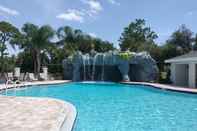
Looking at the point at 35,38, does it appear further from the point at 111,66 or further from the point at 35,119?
the point at 35,119

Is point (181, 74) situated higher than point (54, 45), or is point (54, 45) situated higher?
point (54, 45)

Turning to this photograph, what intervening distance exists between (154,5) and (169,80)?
24.6 ft

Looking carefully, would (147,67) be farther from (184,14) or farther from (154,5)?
(154,5)

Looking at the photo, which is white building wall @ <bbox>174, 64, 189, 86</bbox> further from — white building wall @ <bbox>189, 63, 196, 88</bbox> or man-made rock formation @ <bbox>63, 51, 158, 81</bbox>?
man-made rock formation @ <bbox>63, 51, 158, 81</bbox>

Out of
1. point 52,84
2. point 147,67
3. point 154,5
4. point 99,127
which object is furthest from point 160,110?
point 147,67

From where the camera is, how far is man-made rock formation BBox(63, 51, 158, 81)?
93.9 feet

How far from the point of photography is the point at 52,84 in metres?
24.8

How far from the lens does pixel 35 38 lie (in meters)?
30.7

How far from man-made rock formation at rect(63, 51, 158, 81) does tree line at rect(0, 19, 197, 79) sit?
378cm

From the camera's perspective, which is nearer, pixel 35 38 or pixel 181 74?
pixel 181 74

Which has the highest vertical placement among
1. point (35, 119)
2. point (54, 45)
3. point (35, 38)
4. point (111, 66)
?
point (35, 38)

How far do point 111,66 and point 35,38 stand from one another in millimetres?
8693

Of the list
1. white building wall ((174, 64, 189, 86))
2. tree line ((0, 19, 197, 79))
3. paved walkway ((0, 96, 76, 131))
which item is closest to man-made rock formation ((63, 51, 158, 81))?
white building wall ((174, 64, 189, 86))

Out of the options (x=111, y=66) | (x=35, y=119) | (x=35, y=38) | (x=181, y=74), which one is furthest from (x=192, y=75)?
(x=35, y=38)
